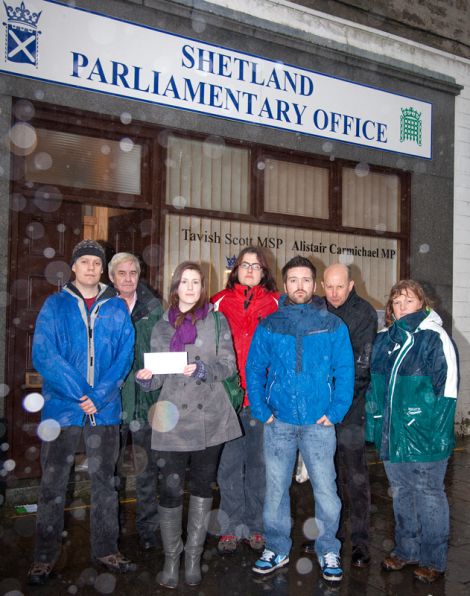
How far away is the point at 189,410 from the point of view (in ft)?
12.9

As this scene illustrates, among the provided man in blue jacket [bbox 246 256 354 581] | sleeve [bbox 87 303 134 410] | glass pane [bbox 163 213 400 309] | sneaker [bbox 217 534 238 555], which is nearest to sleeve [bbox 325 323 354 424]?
man in blue jacket [bbox 246 256 354 581]

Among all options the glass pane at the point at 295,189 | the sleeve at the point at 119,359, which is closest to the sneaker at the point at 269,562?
the sleeve at the point at 119,359

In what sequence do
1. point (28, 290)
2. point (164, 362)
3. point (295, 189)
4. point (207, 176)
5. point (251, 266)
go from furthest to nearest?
point (295, 189), point (207, 176), point (28, 290), point (251, 266), point (164, 362)

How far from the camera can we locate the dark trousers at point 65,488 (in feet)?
13.1

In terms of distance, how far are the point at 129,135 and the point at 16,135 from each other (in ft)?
4.00

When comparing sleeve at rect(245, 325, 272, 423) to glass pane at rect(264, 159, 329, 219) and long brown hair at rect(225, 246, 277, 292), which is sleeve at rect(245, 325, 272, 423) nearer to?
long brown hair at rect(225, 246, 277, 292)

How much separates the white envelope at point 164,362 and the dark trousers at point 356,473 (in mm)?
1326

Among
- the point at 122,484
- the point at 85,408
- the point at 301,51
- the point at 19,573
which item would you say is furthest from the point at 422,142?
the point at 19,573

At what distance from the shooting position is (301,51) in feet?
25.5

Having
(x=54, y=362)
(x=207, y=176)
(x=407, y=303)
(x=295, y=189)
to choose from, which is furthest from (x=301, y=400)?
(x=295, y=189)

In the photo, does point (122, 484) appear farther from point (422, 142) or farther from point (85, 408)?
point (422, 142)

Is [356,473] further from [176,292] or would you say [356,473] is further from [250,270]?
[176,292]

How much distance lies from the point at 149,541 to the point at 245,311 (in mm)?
1817

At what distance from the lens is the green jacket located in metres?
4.54
